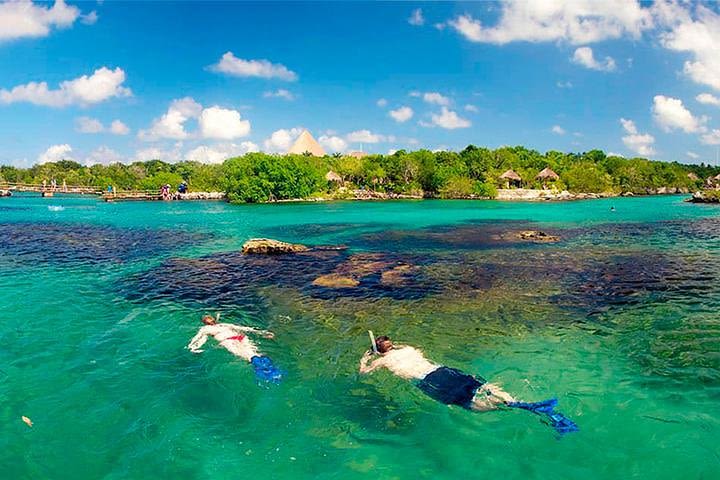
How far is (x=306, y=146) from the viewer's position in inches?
6964

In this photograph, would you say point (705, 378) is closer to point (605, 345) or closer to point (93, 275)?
point (605, 345)

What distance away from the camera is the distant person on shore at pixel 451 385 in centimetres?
925

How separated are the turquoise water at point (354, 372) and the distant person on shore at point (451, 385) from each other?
11.7 inches

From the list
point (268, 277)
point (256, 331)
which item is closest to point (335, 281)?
point (268, 277)

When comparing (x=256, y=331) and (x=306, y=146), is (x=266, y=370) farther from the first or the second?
(x=306, y=146)

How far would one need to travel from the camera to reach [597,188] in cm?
13012

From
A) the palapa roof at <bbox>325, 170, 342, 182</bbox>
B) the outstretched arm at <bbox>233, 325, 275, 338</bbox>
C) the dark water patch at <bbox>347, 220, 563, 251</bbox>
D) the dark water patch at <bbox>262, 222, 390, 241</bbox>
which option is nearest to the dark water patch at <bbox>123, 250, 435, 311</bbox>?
the outstretched arm at <bbox>233, 325, 275, 338</bbox>

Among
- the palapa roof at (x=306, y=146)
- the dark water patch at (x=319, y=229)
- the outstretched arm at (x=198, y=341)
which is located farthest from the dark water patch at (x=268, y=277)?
the palapa roof at (x=306, y=146)

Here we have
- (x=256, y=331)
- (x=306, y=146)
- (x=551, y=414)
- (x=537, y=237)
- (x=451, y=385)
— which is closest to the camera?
(x=551, y=414)

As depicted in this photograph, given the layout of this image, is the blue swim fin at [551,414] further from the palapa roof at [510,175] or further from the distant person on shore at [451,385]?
the palapa roof at [510,175]

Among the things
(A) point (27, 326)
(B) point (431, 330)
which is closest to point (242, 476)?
(B) point (431, 330)

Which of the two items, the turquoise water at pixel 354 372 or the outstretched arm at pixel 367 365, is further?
the outstretched arm at pixel 367 365

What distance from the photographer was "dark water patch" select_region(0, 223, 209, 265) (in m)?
30.1

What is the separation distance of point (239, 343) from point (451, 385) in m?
6.51
